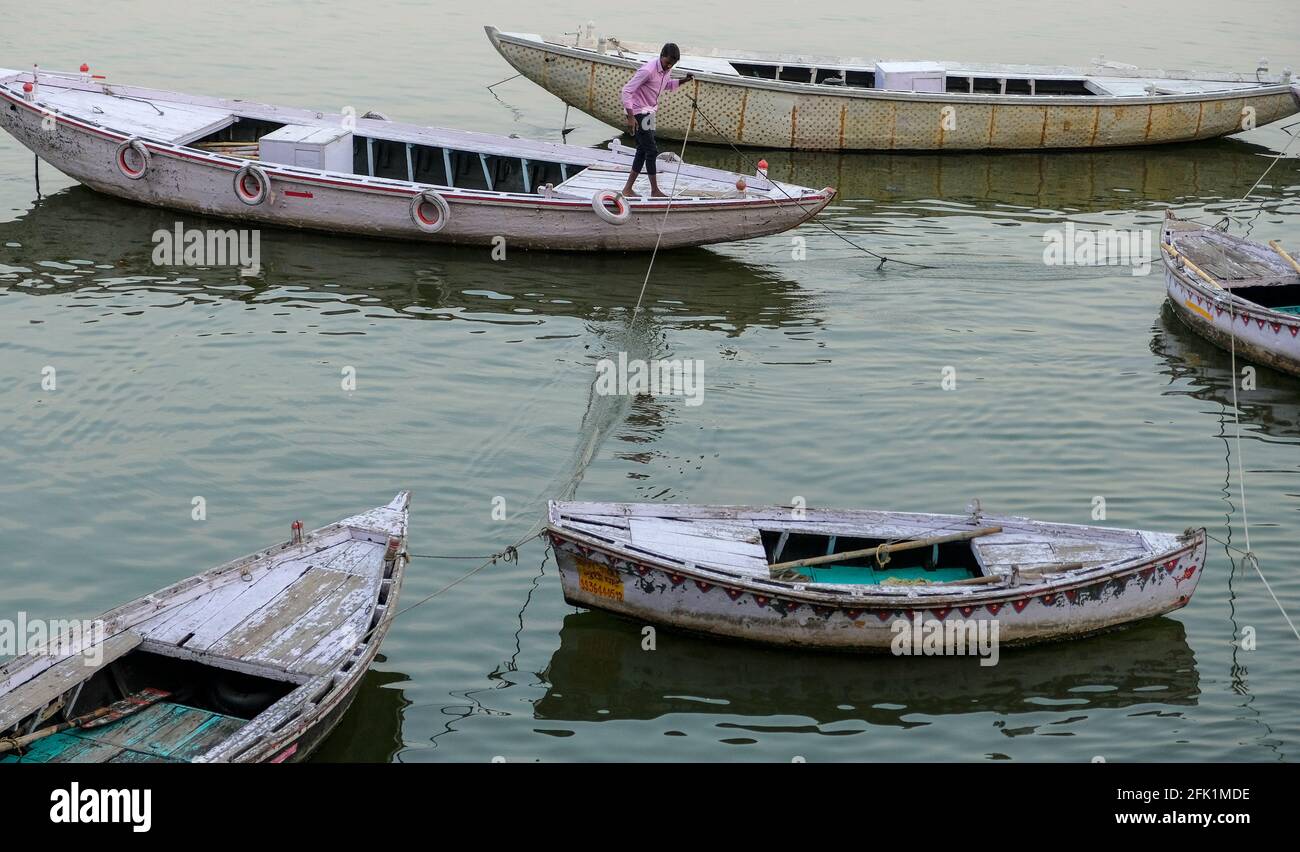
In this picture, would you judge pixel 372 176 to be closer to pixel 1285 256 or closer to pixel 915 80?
pixel 915 80

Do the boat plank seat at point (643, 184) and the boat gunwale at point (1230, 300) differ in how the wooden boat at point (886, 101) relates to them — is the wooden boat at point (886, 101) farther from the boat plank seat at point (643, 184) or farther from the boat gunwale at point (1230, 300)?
the boat gunwale at point (1230, 300)

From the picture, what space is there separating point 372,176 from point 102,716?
12381 millimetres

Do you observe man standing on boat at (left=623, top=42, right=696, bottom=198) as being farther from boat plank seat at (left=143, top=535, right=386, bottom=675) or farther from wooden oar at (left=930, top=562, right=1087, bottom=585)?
wooden oar at (left=930, top=562, right=1087, bottom=585)

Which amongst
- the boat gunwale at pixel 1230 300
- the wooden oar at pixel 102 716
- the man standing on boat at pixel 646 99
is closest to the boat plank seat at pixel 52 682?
the wooden oar at pixel 102 716

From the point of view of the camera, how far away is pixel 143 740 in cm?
1009

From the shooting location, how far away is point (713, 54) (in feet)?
89.6

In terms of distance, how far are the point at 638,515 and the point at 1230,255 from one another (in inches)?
437

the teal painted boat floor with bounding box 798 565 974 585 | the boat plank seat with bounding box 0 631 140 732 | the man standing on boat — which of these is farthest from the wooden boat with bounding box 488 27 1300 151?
the boat plank seat with bounding box 0 631 140 732

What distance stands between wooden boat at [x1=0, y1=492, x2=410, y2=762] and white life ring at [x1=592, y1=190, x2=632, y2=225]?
8692mm

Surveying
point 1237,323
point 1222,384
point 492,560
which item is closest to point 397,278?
point 492,560

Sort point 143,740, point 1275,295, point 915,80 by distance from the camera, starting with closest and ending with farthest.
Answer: point 143,740 → point 1275,295 → point 915,80

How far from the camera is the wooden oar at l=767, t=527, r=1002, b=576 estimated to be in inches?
486
